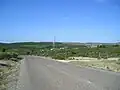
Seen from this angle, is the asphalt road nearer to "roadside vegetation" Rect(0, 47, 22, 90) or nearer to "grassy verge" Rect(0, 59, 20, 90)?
"grassy verge" Rect(0, 59, 20, 90)

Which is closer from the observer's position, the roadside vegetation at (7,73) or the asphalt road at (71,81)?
the asphalt road at (71,81)

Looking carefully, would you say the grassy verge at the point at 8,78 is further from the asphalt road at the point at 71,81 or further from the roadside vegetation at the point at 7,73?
the asphalt road at the point at 71,81

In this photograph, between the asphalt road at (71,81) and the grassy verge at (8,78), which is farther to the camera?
the grassy verge at (8,78)

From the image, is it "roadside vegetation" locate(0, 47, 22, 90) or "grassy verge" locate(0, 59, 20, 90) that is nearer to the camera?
"grassy verge" locate(0, 59, 20, 90)

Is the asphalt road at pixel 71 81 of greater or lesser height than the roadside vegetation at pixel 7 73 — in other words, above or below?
above

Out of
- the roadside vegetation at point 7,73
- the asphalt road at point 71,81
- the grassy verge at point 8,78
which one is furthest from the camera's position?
the roadside vegetation at point 7,73

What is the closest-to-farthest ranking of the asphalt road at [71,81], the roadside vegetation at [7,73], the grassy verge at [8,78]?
1. the asphalt road at [71,81]
2. the grassy verge at [8,78]
3. the roadside vegetation at [7,73]

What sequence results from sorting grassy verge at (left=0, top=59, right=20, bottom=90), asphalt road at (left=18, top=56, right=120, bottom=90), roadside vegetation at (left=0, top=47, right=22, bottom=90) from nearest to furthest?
asphalt road at (left=18, top=56, right=120, bottom=90) < grassy verge at (left=0, top=59, right=20, bottom=90) < roadside vegetation at (left=0, top=47, right=22, bottom=90)

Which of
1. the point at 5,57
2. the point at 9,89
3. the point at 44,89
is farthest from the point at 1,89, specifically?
the point at 5,57

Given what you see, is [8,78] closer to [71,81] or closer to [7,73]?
[71,81]

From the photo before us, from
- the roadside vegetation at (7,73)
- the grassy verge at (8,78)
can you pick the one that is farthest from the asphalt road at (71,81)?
the roadside vegetation at (7,73)

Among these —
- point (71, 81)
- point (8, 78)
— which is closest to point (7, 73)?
point (8, 78)

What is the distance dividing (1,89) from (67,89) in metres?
4.81

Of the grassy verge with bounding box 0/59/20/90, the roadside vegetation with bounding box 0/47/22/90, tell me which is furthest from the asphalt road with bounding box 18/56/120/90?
the roadside vegetation with bounding box 0/47/22/90
